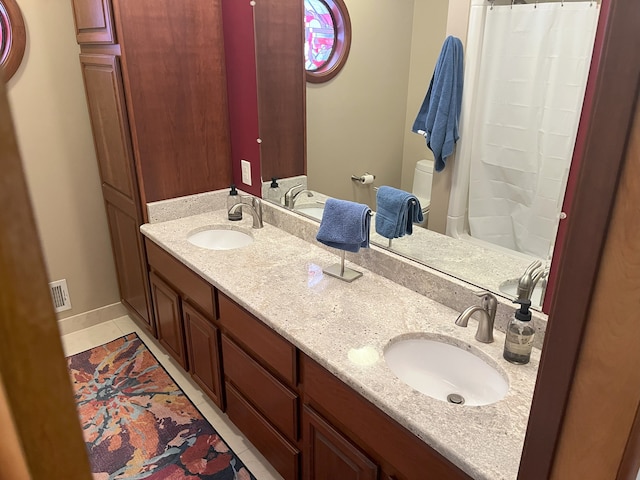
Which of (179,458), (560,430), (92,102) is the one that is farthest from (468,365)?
(92,102)

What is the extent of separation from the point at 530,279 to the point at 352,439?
715 millimetres

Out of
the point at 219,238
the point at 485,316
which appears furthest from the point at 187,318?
the point at 485,316

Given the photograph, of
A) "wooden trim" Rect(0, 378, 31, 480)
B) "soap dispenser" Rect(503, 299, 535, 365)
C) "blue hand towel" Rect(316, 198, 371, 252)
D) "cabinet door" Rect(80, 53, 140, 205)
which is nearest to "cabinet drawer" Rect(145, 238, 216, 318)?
"cabinet door" Rect(80, 53, 140, 205)

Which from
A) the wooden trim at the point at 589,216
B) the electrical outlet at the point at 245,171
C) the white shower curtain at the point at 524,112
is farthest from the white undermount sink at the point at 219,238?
the wooden trim at the point at 589,216

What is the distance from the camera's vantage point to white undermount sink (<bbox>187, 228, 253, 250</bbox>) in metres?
2.42

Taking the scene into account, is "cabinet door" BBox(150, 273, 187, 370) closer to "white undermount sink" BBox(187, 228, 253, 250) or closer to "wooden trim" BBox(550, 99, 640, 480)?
"white undermount sink" BBox(187, 228, 253, 250)

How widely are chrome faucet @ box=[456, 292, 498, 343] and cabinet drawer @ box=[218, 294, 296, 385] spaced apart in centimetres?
56

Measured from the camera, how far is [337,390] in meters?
1.38

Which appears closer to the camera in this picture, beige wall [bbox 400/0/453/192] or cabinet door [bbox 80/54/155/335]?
beige wall [bbox 400/0/453/192]

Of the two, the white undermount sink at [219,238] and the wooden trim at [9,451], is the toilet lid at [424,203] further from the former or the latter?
the wooden trim at [9,451]

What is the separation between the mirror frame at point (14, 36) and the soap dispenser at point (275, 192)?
1374 millimetres

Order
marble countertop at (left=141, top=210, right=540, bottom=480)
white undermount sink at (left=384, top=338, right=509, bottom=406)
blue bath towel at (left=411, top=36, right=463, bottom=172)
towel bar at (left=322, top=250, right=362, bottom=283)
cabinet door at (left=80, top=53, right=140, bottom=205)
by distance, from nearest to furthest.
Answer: marble countertop at (left=141, top=210, right=540, bottom=480) → white undermount sink at (left=384, top=338, right=509, bottom=406) → blue bath towel at (left=411, top=36, right=463, bottom=172) → towel bar at (left=322, top=250, right=362, bottom=283) → cabinet door at (left=80, top=53, right=140, bottom=205)

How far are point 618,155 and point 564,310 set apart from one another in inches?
8.2

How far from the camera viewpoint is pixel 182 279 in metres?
2.18
